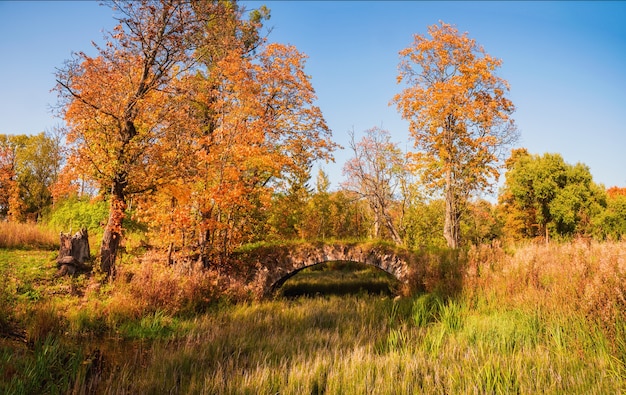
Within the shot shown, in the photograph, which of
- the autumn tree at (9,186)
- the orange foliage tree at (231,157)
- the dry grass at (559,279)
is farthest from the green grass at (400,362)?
the autumn tree at (9,186)

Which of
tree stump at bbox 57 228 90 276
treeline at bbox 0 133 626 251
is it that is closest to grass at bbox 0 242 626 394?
tree stump at bbox 57 228 90 276

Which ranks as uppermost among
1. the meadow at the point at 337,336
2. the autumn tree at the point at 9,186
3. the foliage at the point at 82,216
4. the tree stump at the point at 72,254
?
the autumn tree at the point at 9,186

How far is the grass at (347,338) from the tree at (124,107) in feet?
9.12

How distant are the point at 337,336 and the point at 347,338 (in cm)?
21

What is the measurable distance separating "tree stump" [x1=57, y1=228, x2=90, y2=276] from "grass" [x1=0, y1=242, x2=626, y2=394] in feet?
1.70

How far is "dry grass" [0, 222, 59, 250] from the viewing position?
1253cm

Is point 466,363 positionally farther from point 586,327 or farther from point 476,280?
point 476,280

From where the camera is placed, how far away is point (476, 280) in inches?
329

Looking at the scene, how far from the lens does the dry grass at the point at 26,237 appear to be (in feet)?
41.1

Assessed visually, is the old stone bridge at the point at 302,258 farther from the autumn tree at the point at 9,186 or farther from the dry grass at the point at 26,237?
the autumn tree at the point at 9,186

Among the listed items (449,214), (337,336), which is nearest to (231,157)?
(337,336)

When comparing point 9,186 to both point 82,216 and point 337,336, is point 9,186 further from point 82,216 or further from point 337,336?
point 337,336

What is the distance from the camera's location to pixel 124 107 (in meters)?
10.7

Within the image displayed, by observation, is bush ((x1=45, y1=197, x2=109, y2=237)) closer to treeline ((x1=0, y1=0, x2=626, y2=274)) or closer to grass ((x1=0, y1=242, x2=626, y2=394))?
treeline ((x1=0, y1=0, x2=626, y2=274))
